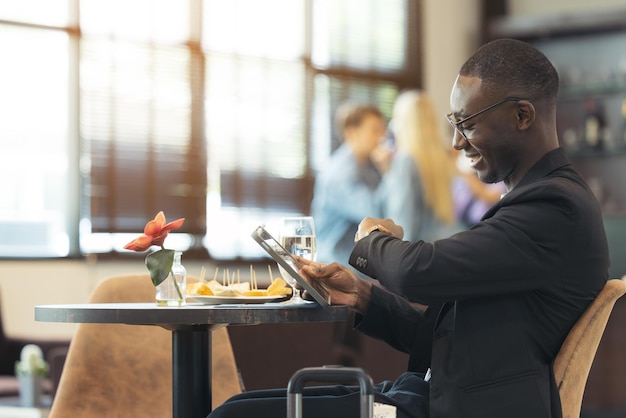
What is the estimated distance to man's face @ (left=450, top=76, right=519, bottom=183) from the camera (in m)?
2.06

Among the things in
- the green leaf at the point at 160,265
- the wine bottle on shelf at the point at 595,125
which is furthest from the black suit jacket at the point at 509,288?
the wine bottle on shelf at the point at 595,125

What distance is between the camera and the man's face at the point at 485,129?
206cm

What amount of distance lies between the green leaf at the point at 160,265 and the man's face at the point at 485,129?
64 cm

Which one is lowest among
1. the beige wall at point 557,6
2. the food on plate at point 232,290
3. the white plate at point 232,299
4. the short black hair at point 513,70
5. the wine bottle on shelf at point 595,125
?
the white plate at point 232,299

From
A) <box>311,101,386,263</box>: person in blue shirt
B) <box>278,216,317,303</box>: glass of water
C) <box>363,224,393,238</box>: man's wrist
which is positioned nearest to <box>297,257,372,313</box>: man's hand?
<box>278,216,317,303</box>: glass of water

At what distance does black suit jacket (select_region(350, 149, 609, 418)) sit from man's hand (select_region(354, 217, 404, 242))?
109 mm

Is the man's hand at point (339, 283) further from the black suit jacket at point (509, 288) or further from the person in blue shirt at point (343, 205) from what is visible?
the person in blue shirt at point (343, 205)

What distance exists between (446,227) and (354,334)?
1584mm

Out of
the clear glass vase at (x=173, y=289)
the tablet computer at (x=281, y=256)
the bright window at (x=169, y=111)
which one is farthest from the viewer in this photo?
the bright window at (x=169, y=111)

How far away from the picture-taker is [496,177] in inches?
83.9

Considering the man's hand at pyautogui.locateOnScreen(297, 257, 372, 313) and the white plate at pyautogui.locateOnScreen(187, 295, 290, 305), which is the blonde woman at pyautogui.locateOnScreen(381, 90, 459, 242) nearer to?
the man's hand at pyautogui.locateOnScreen(297, 257, 372, 313)

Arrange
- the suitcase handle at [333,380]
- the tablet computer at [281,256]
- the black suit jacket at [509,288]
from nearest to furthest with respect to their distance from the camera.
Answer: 1. the suitcase handle at [333,380]
2. the black suit jacket at [509,288]
3. the tablet computer at [281,256]

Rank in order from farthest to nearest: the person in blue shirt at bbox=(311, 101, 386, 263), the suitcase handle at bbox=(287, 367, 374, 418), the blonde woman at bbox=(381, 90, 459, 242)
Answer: the blonde woman at bbox=(381, 90, 459, 242) < the person in blue shirt at bbox=(311, 101, 386, 263) < the suitcase handle at bbox=(287, 367, 374, 418)

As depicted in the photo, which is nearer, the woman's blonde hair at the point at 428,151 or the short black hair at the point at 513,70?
the short black hair at the point at 513,70
